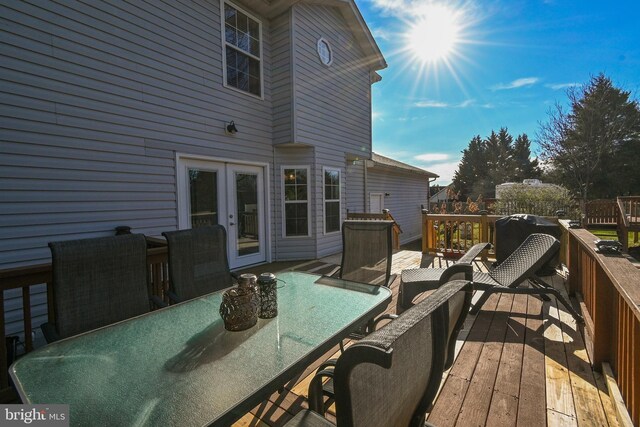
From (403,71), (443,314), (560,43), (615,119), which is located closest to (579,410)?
(443,314)

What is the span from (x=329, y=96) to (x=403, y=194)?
21.0ft

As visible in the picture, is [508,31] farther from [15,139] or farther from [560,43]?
[15,139]

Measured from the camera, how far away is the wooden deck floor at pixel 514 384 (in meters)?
1.73

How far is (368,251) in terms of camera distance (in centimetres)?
289

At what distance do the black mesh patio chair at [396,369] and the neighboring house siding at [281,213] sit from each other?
17.4ft

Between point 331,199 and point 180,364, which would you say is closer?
point 180,364

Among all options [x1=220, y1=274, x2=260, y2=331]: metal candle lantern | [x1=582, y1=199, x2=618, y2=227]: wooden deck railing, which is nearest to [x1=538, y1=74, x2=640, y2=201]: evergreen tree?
[x1=582, y1=199, x2=618, y2=227]: wooden deck railing

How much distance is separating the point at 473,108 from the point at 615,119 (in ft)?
30.2

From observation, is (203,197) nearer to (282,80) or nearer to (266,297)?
(282,80)

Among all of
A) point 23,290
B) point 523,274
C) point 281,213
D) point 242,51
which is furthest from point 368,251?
point 242,51

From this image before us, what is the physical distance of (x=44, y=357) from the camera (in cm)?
125

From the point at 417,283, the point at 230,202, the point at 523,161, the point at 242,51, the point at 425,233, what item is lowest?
the point at 417,283

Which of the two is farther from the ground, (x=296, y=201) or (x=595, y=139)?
(x=595, y=139)

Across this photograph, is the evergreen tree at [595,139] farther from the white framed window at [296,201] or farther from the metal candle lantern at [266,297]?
the metal candle lantern at [266,297]
